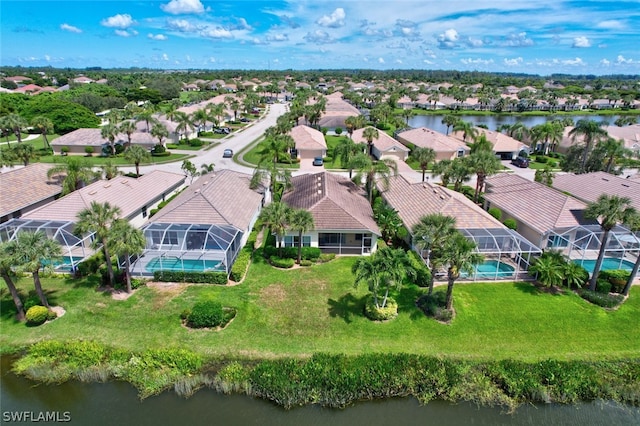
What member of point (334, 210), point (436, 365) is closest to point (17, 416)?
point (436, 365)

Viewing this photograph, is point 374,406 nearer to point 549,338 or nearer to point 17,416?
point 549,338

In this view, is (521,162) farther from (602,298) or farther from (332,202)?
(332,202)

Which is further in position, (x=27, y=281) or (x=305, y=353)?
(x=27, y=281)

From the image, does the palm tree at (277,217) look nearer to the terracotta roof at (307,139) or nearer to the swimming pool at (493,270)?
the swimming pool at (493,270)

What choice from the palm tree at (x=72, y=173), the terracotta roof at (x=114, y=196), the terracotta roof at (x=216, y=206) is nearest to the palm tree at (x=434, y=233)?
the terracotta roof at (x=216, y=206)

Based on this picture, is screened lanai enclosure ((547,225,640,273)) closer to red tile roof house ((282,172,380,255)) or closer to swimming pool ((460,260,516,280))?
swimming pool ((460,260,516,280))

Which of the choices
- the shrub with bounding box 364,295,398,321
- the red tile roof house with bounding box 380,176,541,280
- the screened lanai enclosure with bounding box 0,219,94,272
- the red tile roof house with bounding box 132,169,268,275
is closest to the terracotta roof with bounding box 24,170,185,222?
the screened lanai enclosure with bounding box 0,219,94,272
